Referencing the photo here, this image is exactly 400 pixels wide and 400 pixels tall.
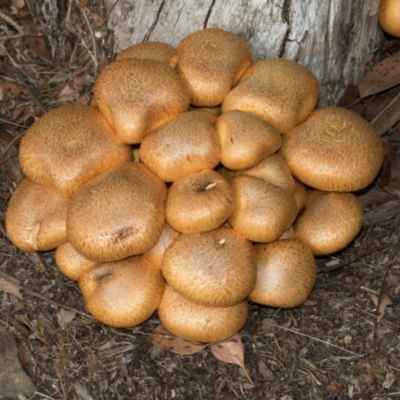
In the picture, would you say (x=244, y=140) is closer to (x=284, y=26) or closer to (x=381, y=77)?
(x=284, y=26)

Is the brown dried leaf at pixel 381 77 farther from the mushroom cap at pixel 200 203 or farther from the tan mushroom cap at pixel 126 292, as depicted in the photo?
the tan mushroom cap at pixel 126 292

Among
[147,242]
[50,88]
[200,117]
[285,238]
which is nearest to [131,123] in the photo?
[200,117]

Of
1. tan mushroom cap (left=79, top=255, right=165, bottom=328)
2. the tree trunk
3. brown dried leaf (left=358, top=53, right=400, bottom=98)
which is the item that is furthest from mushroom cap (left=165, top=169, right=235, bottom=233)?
brown dried leaf (left=358, top=53, right=400, bottom=98)

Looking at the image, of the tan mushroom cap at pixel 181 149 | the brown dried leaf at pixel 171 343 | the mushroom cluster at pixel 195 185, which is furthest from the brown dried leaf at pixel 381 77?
the brown dried leaf at pixel 171 343

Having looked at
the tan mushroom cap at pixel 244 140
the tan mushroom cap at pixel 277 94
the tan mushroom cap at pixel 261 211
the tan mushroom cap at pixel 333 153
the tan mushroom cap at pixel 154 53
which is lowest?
the tan mushroom cap at pixel 261 211

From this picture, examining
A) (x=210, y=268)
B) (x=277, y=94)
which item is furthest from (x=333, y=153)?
(x=210, y=268)

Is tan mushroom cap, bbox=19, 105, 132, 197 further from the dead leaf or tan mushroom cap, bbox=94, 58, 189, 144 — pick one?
the dead leaf

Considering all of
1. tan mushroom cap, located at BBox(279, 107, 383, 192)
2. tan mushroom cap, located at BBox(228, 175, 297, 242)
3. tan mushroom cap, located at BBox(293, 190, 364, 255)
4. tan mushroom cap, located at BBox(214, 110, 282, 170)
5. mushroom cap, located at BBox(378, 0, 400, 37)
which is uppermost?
mushroom cap, located at BBox(378, 0, 400, 37)
